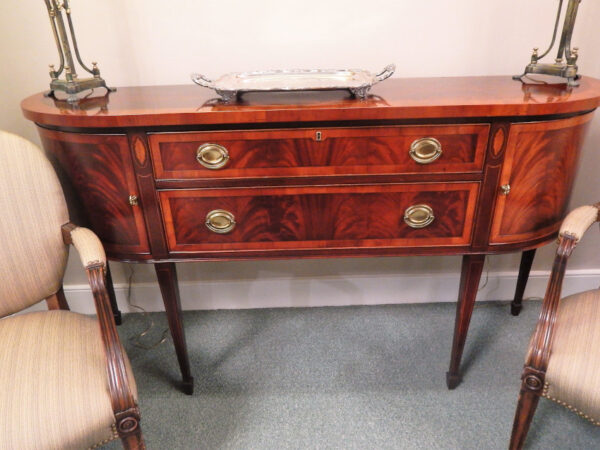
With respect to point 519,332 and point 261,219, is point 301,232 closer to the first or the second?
point 261,219

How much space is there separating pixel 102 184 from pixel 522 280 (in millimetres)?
1510

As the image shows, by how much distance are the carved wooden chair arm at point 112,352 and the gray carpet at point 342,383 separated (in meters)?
0.46

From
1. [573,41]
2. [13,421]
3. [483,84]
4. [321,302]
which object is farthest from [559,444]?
[13,421]

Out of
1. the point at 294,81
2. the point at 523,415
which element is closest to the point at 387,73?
the point at 294,81

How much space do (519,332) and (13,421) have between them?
1617 millimetres

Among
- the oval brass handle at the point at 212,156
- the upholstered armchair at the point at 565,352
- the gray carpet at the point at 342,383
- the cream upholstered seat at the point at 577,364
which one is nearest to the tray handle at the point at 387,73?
the oval brass handle at the point at 212,156

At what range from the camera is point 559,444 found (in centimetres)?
125

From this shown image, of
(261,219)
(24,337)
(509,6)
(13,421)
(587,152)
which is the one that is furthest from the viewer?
(587,152)

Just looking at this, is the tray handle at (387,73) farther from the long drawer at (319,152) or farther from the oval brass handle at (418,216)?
the oval brass handle at (418,216)

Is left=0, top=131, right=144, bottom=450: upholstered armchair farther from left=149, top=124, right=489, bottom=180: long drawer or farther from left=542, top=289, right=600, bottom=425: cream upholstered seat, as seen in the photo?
left=542, top=289, right=600, bottom=425: cream upholstered seat

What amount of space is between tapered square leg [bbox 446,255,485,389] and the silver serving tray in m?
0.56

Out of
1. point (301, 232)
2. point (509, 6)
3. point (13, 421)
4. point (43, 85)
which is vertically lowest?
point (13, 421)

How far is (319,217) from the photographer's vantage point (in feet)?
3.76

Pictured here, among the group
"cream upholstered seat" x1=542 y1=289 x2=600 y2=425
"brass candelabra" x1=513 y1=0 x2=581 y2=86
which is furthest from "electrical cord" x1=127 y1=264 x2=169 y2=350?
"brass candelabra" x1=513 y1=0 x2=581 y2=86
